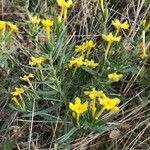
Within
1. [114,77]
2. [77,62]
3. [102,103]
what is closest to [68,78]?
[77,62]

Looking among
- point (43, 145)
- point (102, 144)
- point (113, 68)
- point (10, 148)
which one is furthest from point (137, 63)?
point (10, 148)

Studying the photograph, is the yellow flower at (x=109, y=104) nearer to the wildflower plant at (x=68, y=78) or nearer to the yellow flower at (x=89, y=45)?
the wildflower plant at (x=68, y=78)

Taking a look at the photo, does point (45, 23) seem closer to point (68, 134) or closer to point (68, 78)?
point (68, 78)

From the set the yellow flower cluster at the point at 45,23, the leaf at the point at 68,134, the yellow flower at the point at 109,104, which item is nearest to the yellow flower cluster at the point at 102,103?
the yellow flower at the point at 109,104

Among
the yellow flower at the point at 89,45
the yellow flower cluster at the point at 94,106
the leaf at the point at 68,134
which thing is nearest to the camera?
the yellow flower cluster at the point at 94,106

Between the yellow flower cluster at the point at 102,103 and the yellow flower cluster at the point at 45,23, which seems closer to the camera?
the yellow flower cluster at the point at 102,103

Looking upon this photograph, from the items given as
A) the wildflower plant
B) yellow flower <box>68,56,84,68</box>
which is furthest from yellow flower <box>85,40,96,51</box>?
yellow flower <box>68,56,84,68</box>

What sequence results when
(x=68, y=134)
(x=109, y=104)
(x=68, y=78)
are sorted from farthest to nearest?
(x=68, y=78) → (x=68, y=134) → (x=109, y=104)

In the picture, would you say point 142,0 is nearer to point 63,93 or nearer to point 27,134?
point 63,93

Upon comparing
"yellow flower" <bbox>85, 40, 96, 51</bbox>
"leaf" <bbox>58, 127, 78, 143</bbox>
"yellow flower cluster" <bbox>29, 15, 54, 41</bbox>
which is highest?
"yellow flower cluster" <bbox>29, 15, 54, 41</bbox>

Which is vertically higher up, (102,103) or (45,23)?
(45,23)

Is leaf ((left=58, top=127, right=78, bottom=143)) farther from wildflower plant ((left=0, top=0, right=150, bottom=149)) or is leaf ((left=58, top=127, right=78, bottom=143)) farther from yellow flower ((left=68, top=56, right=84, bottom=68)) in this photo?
yellow flower ((left=68, top=56, right=84, bottom=68))
